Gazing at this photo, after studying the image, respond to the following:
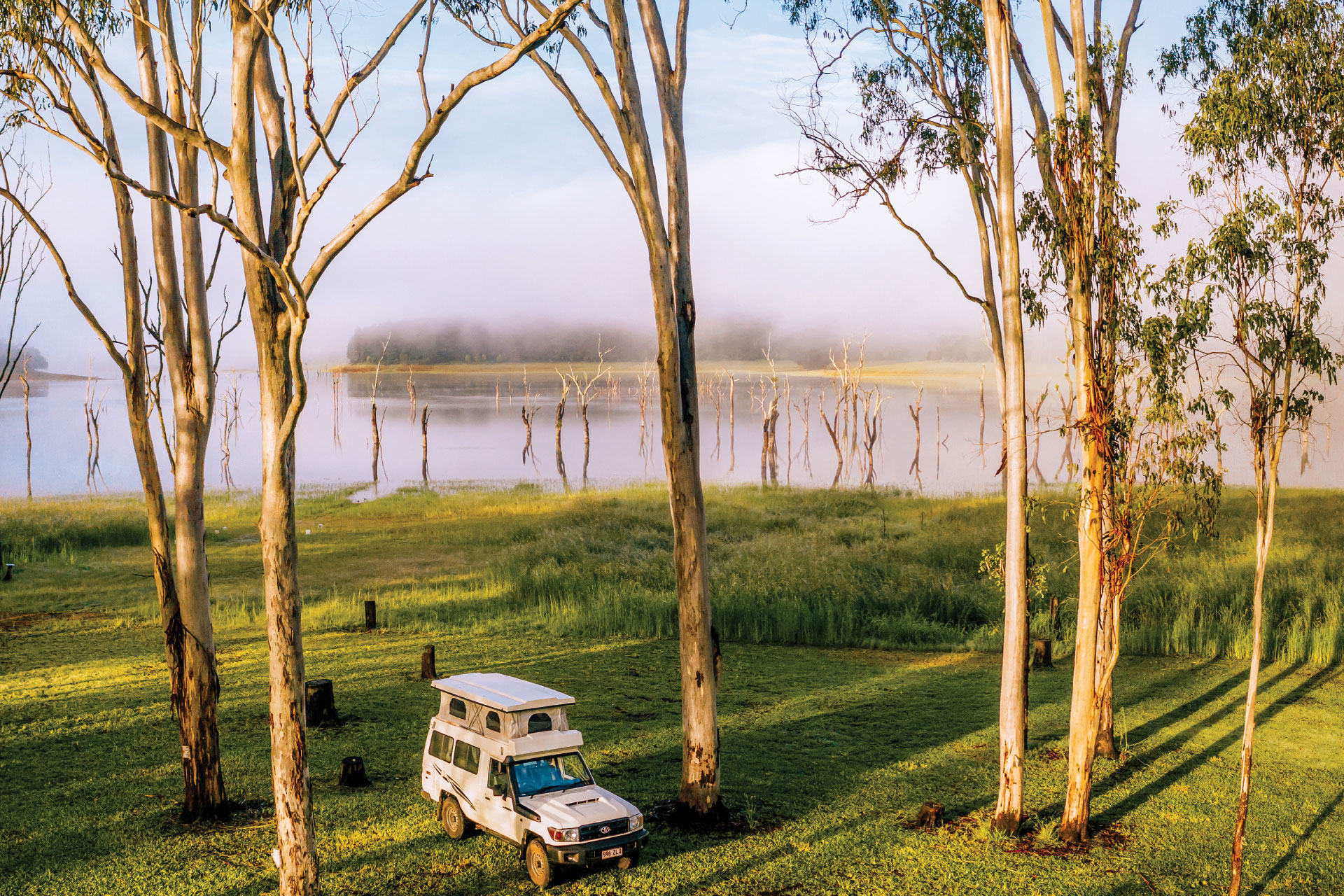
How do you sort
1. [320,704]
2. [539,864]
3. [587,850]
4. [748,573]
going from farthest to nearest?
[748,573] → [320,704] → [539,864] → [587,850]

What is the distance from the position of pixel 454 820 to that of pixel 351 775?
164 cm

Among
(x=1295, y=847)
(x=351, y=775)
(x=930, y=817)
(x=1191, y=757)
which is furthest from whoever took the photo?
(x=1191, y=757)

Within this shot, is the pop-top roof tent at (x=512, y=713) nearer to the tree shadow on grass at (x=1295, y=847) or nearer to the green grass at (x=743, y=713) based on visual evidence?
the green grass at (x=743, y=713)

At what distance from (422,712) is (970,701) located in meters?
7.10

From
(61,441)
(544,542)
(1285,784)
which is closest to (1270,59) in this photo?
(1285,784)

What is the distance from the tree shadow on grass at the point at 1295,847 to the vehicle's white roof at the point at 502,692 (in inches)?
217

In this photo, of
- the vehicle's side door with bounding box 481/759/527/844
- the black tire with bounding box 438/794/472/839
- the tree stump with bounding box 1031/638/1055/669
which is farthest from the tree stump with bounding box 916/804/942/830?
the tree stump with bounding box 1031/638/1055/669

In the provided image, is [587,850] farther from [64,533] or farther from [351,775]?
[64,533]

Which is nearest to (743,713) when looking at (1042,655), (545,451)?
(1042,655)

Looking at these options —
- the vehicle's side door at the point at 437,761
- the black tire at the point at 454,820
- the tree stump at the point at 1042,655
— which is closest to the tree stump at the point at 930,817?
the black tire at the point at 454,820

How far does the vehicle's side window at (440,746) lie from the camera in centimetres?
804

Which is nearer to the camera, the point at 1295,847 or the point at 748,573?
the point at 1295,847

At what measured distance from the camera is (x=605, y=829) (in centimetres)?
696

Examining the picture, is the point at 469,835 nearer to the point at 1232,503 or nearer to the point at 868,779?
the point at 868,779
